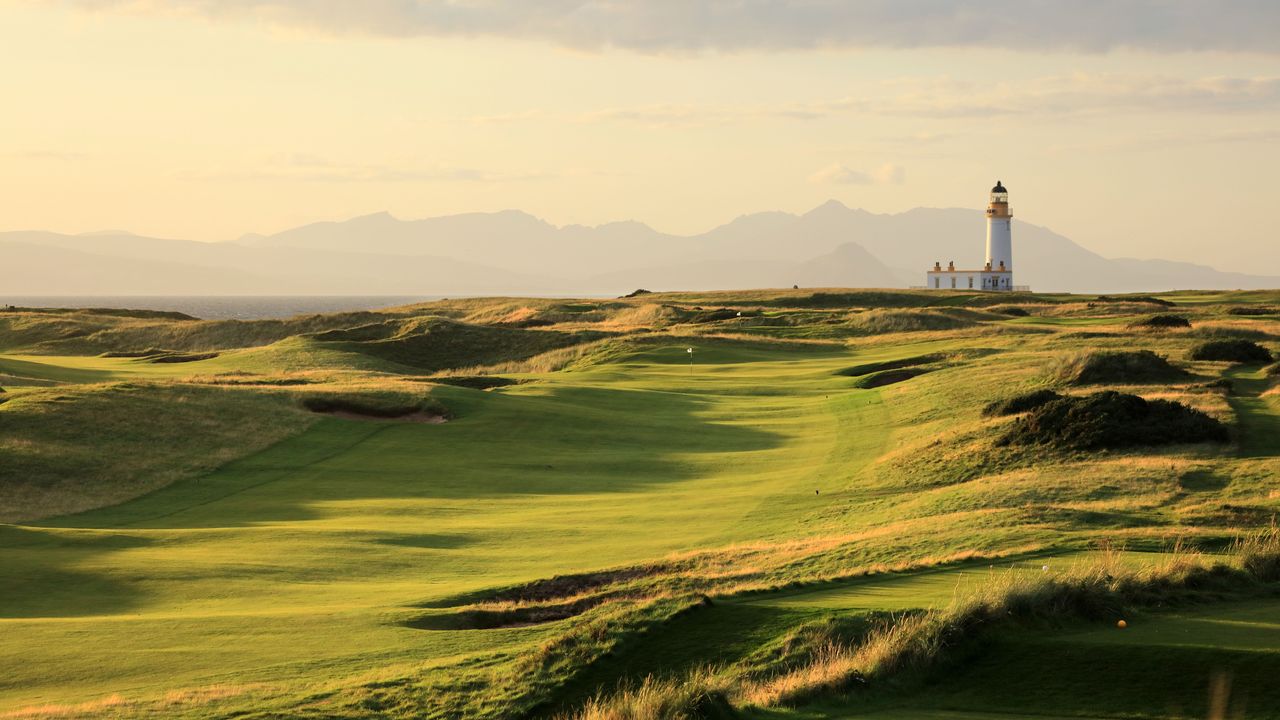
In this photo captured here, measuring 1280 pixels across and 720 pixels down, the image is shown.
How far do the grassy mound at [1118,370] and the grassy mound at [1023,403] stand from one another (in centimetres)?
543

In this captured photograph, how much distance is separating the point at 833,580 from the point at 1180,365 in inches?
1150

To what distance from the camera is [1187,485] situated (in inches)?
930

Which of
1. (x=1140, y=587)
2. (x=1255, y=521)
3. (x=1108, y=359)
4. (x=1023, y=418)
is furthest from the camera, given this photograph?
(x=1108, y=359)

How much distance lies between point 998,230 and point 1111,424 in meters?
122

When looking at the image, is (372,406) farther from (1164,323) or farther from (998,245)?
(998,245)

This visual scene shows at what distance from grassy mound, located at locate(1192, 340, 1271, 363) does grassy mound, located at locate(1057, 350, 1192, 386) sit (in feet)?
16.3

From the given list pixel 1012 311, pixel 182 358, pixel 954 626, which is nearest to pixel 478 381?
pixel 182 358

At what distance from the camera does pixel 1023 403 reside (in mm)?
33094

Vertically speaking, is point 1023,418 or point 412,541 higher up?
point 1023,418

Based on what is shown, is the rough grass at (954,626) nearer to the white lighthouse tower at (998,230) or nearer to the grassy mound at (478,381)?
the grassy mound at (478,381)

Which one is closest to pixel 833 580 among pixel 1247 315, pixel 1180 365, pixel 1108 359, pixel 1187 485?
pixel 1187 485

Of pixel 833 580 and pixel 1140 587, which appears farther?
pixel 833 580

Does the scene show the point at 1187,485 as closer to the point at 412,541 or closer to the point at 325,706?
the point at 412,541

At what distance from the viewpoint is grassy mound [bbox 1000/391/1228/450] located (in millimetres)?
28016
